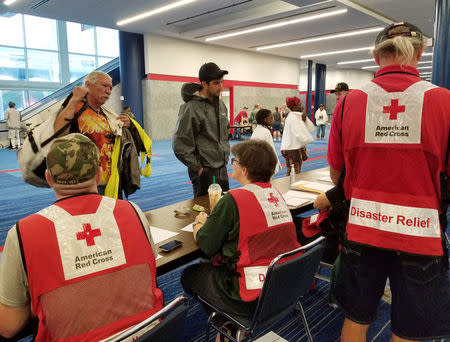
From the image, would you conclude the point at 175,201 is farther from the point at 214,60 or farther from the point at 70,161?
the point at 214,60

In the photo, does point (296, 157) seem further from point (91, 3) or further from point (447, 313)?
point (91, 3)

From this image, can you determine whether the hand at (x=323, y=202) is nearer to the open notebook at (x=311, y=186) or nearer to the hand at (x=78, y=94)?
the open notebook at (x=311, y=186)

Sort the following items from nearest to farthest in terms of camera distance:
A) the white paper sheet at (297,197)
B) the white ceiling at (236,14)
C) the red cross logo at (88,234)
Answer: the red cross logo at (88,234) → the white paper sheet at (297,197) → the white ceiling at (236,14)

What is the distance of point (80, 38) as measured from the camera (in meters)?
17.1

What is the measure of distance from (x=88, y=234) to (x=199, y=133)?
1.80m

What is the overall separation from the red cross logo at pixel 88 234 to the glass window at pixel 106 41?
1877cm

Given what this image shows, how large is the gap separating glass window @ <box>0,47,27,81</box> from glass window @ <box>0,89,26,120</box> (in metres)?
0.68

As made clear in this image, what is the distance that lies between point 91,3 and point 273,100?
1087 centimetres

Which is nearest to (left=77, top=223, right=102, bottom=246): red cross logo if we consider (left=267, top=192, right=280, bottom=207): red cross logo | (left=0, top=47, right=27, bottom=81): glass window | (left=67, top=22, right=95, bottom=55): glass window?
(left=267, top=192, right=280, bottom=207): red cross logo

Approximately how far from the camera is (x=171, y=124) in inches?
538

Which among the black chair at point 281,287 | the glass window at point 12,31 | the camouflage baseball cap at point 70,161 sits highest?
the glass window at point 12,31

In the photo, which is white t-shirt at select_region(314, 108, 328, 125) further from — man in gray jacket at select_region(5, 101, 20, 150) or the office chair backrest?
the office chair backrest

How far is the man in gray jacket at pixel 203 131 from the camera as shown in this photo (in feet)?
8.35

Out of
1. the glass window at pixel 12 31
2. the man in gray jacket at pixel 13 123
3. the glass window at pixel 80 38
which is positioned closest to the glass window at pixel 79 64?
the glass window at pixel 80 38
